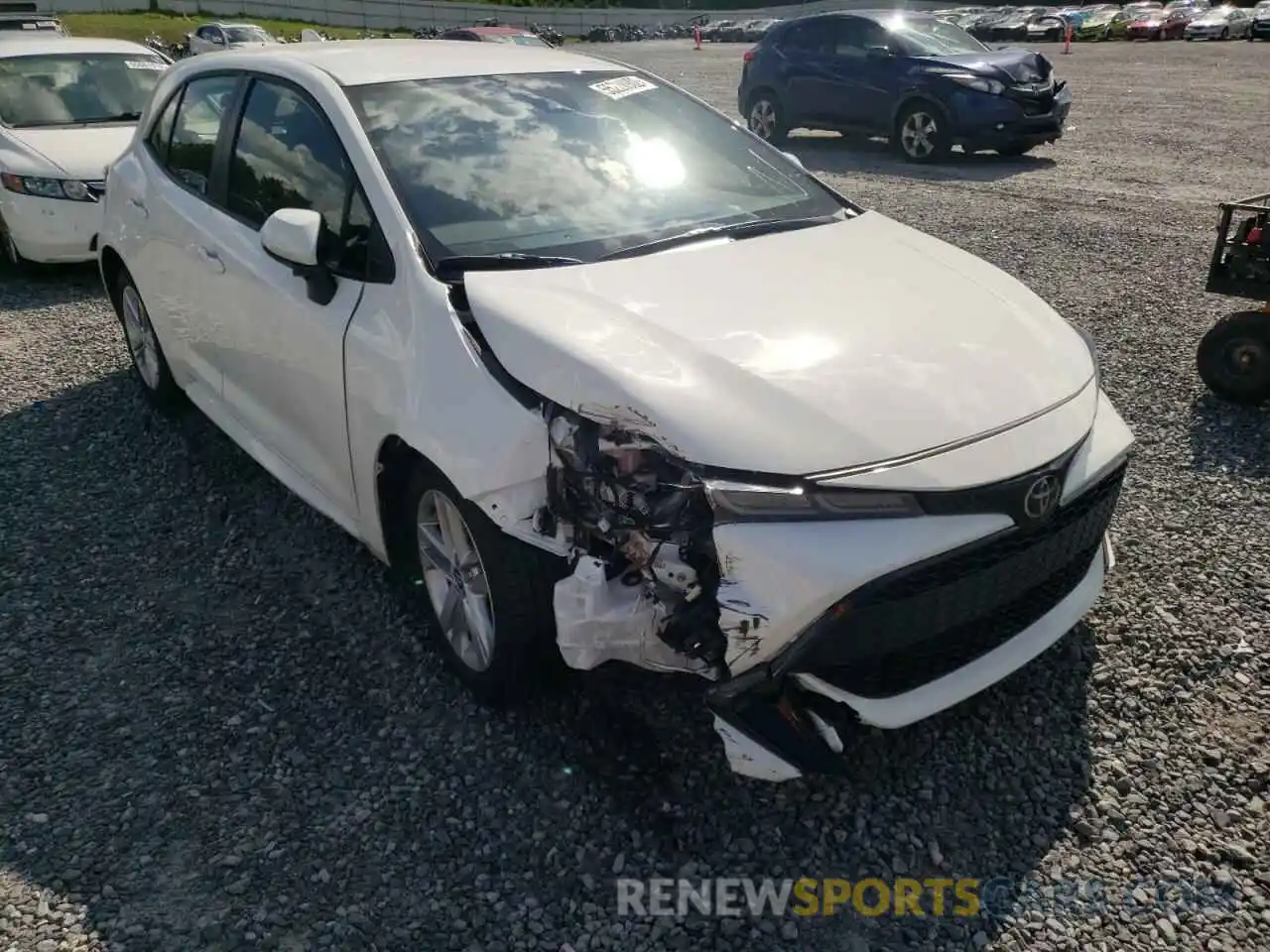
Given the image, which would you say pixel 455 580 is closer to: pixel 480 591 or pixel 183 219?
pixel 480 591

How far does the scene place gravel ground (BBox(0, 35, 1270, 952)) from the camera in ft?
7.89

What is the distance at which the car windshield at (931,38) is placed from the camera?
12508mm

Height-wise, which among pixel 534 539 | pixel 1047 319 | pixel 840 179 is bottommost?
pixel 840 179

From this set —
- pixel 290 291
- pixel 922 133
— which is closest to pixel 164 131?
pixel 290 291

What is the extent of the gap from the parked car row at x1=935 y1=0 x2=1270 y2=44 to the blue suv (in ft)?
53.2

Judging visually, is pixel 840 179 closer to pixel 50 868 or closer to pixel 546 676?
pixel 546 676

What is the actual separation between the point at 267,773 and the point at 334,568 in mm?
1105

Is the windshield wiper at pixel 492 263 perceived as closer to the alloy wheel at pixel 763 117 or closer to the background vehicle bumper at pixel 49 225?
the background vehicle bumper at pixel 49 225

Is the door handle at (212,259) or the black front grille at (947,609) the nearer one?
the black front grille at (947,609)

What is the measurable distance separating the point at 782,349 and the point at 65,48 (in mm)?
8753

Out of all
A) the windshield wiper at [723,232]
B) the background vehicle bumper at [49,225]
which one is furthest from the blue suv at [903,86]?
the windshield wiper at [723,232]

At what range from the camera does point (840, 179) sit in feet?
37.6

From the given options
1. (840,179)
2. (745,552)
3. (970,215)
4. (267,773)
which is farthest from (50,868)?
(840,179)

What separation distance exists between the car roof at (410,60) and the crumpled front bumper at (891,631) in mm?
2362
